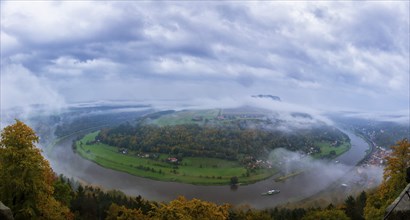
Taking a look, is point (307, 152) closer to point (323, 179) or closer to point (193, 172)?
point (323, 179)

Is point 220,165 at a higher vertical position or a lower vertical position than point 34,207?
lower

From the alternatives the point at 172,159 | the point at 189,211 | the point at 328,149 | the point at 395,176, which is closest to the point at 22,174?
the point at 189,211

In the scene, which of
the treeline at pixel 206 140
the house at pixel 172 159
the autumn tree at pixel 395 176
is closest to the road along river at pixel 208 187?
the house at pixel 172 159

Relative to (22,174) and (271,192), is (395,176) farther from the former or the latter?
(271,192)

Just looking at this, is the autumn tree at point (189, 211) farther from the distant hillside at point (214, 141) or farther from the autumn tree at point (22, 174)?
the distant hillside at point (214, 141)

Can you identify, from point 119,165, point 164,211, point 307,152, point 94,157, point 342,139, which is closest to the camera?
point 164,211

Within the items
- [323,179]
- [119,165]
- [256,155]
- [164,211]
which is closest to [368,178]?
[323,179]
